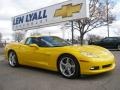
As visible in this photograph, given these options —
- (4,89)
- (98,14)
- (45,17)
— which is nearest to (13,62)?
(4,89)

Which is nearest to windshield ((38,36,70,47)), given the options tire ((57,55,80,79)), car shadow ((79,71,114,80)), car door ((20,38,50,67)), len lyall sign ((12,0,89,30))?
car door ((20,38,50,67))

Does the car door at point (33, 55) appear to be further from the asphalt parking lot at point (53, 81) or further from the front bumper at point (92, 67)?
the front bumper at point (92, 67)

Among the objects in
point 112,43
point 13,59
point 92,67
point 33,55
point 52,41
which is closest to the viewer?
point 92,67

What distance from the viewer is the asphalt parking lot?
6014 mm

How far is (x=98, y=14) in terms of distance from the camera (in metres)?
42.2

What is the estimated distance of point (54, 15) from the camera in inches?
728

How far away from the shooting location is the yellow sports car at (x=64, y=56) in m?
6.70

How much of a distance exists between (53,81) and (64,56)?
83 cm

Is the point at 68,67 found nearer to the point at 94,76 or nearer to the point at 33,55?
the point at 94,76

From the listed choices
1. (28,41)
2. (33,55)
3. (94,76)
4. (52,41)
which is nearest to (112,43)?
(28,41)

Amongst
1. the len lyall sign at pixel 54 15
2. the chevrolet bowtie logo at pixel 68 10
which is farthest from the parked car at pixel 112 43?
the chevrolet bowtie logo at pixel 68 10

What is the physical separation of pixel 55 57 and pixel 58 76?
0.56 meters

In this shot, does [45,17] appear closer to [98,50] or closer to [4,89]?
[98,50]

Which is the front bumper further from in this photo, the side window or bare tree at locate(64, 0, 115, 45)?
bare tree at locate(64, 0, 115, 45)
